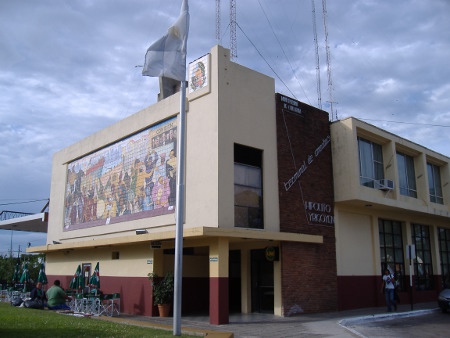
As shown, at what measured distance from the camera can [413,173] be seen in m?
25.8

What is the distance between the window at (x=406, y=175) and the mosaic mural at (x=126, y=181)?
1252 cm

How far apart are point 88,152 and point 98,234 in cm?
487

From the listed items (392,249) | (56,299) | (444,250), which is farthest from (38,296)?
(444,250)

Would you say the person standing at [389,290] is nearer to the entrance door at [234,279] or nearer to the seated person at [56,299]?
the entrance door at [234,279]

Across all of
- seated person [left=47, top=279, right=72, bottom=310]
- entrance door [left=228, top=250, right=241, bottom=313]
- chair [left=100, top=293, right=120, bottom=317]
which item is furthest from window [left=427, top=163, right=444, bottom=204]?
seated person [left=47, top=279, right=72, bottom=310]

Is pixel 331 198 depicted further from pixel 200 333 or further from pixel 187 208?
pixel 200 333

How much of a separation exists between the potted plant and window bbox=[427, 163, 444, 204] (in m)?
16.8

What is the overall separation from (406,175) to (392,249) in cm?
405

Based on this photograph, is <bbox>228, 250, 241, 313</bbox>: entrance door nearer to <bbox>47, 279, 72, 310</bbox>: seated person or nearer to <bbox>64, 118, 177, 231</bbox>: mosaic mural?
<bbox>64, 118, 177, 231</bbox>: mosaic mural

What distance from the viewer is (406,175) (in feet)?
82.8

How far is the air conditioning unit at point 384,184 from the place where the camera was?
21562mm

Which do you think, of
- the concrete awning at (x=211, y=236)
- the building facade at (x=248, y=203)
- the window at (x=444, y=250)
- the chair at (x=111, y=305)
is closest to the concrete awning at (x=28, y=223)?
the building facade at (x=248, y=203)

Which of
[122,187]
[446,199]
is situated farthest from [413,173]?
[122,187]

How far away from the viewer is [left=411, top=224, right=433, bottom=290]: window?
85.0 ft
